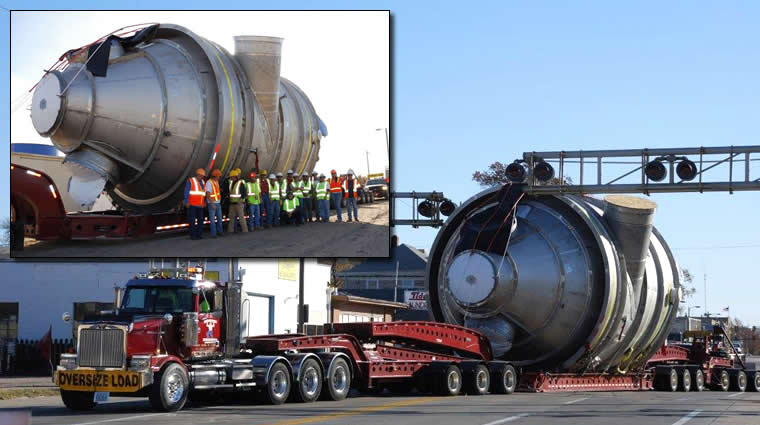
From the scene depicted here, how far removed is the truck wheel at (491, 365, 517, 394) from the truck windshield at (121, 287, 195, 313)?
779 centimetres

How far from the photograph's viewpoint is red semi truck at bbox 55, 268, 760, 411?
1650cm

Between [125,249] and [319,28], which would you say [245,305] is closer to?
[125,249]

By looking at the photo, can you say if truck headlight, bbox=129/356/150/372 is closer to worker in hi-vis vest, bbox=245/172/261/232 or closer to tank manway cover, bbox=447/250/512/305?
tank manway cover, bbox=447/250/512/305

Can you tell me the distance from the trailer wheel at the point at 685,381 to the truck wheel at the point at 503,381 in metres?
8.09

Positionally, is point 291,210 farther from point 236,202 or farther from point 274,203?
point 236,202

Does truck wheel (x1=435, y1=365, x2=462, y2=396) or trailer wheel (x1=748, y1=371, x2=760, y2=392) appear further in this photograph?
trailer wheel (x1=748, y1=371, x2=760, y2=392)

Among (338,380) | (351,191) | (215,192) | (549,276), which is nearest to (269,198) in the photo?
(215,192)

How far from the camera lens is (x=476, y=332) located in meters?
23.4

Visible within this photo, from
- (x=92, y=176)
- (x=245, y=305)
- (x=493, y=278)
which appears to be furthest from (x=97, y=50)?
(x=493, y=278)

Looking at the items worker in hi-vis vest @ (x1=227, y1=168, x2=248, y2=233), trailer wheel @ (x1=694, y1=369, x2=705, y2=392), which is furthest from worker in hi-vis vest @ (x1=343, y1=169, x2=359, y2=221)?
trailer wheel @ (x1=694, y1=369, x2=705, y2=392)

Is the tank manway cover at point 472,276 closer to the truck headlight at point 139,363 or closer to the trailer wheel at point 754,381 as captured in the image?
the truck headlight at point 139,363

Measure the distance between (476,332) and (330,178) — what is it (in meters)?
5.47

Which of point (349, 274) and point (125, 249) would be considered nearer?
point (125, 249)

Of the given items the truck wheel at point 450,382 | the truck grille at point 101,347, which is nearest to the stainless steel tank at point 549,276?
the truck wheel at point 450,382
